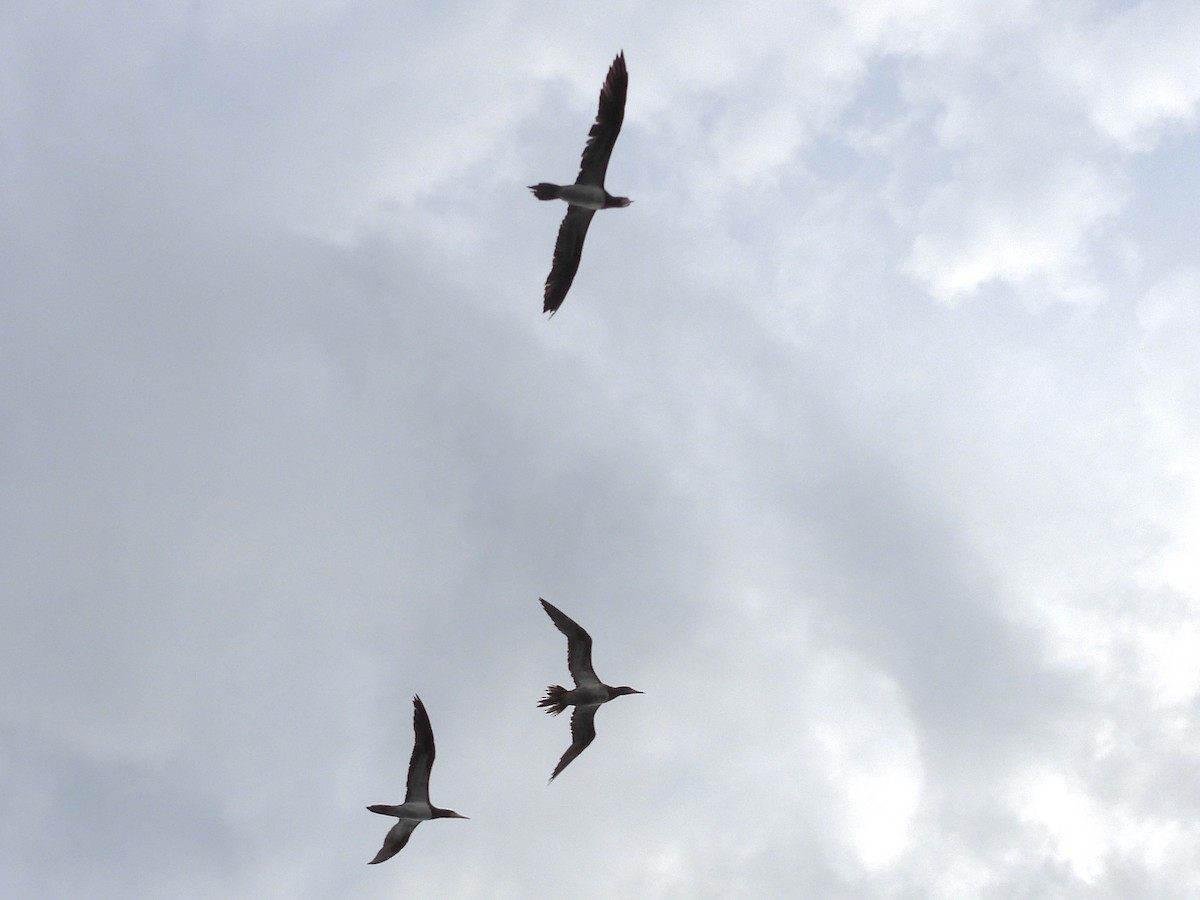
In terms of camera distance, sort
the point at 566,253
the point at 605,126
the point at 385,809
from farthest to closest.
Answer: the point at 385,809
the point at 566,253
the point at 605,126

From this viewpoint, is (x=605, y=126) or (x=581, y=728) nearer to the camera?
(x=605, y=126)

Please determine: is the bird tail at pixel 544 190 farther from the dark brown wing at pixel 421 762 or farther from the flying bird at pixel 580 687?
the dark brown wing at pixel 421 762

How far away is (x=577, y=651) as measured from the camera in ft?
113

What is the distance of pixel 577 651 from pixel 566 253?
1330 centimetres

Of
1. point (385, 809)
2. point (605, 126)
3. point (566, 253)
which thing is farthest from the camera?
point (385, 809)

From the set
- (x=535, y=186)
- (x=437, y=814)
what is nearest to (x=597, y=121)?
(x=535, y=186)

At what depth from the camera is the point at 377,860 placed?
3194 centimetres

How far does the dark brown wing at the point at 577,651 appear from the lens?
34031mm

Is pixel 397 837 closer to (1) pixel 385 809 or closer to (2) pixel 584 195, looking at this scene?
(1) pixel 385 809

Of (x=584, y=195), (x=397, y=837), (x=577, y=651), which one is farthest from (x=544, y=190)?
(x=397, y=837)

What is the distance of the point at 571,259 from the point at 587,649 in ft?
43.5

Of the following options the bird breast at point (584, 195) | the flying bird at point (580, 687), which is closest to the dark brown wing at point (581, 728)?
the flying bird at point (580, 687)

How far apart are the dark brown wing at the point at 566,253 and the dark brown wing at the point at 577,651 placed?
36.7ft

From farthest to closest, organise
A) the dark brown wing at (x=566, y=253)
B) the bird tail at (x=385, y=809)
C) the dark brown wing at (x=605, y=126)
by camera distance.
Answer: the bird tail at (x=385, y=809) → the dark brown wing at (x=566, y=253) → the dark brown wing at (x=605, y=126)
